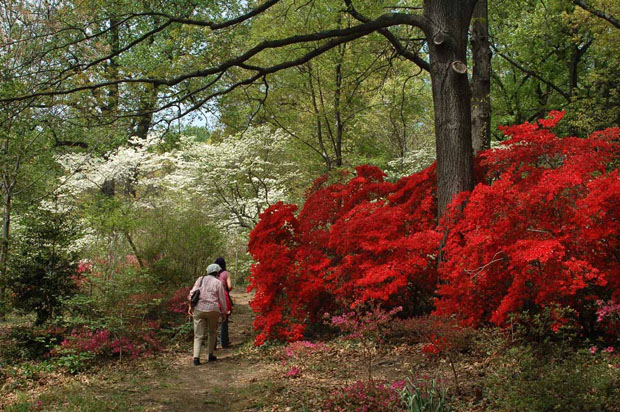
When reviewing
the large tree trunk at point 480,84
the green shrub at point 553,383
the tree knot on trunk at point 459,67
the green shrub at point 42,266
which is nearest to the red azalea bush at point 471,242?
the green shrub at point 553,383

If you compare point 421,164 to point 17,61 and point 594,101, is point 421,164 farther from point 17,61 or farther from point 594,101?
point 17,61

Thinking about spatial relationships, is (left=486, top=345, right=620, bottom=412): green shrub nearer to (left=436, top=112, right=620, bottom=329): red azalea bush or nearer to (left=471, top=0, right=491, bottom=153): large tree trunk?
(left=436, top=112, right=620, bottom=329): red azalea bush

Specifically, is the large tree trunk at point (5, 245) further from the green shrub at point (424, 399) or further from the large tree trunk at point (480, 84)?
the large tree trunk at point (480, 84)

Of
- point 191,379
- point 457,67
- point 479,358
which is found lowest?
point 191,379

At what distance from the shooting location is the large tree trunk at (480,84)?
839 cm

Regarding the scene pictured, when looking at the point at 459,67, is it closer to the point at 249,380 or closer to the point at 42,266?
the point at 249,380

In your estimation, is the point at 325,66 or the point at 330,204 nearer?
the point at 330,204

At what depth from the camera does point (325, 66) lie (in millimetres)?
15109

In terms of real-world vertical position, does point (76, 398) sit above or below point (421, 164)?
below

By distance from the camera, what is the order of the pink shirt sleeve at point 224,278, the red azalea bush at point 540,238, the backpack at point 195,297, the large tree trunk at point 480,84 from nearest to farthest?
the red azalea bush at point 540,238 < the backpack at point 195,297 < the pink shirt sleeve at point 224,278 < the large tree trunk at point 480,84

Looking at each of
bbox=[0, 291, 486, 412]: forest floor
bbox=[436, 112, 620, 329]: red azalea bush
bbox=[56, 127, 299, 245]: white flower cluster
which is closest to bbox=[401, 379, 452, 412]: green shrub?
bbox=[0, 291, 486, 412]: forest floor

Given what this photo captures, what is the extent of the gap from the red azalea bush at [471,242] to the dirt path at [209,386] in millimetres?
814

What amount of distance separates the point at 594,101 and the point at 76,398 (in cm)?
1286

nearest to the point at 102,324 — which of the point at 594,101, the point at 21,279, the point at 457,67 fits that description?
the point at 21,279
